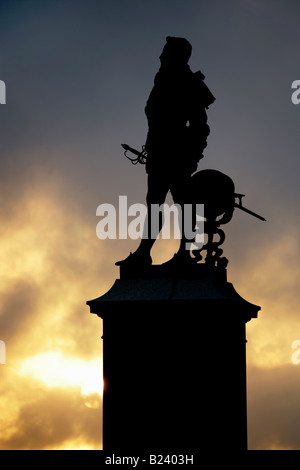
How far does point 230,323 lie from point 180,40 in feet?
17.7

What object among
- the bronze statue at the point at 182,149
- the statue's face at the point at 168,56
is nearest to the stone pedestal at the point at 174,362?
the bronze statue at the point at 182,149

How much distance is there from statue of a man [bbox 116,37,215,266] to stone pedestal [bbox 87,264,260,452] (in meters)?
0.99

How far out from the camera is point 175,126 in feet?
71.3

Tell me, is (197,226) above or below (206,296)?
above

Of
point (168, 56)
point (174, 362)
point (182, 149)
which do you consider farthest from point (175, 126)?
point (174, 362)

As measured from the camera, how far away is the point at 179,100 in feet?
71.1

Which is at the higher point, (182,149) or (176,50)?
(176,50)

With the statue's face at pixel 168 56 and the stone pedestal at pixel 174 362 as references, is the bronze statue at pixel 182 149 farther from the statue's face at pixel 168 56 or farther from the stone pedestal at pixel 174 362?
the stone pedestal at pixel 174 362

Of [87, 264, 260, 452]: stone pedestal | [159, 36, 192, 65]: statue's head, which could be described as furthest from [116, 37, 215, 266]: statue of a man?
[87, 264, 260, 452]: stone pedestal

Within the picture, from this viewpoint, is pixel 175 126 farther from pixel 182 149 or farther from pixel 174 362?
pixel 174 362

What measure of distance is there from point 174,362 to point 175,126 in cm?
444

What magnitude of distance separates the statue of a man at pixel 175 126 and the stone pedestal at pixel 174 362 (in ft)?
3.25

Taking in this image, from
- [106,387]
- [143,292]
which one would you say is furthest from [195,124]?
[106,387]
